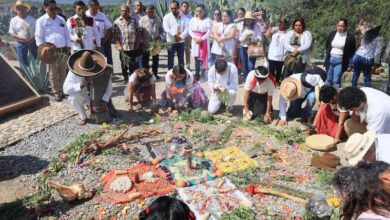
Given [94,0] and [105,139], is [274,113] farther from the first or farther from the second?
[94,0]

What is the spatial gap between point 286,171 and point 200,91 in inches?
108

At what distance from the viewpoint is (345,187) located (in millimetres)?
2057

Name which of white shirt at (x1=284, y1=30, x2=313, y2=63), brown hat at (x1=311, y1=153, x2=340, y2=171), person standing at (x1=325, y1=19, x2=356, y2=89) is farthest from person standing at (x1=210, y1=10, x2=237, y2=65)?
brown hat at (x1=311, y1=153, x2=340, y2=171)

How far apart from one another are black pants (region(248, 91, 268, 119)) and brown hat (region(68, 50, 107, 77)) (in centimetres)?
263

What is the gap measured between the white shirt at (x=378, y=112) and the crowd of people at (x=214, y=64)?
1 cm

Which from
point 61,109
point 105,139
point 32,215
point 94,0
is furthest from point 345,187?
point 94,0

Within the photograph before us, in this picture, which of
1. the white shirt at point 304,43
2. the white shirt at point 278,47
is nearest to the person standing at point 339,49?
the white shirt at point 304,43

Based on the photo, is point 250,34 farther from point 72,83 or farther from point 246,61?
point 72,83

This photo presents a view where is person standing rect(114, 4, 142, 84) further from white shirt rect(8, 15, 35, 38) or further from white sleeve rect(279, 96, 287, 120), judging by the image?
white sleeve rect(279, 96, 287, 120)

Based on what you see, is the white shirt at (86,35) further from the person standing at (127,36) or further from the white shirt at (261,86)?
the white shirt at (261,86)

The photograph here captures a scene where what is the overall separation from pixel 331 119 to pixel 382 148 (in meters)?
2.42

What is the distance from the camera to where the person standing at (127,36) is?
729 centimetres

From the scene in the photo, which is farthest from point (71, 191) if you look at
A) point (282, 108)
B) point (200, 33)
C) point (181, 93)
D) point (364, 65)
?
point (364, 65)

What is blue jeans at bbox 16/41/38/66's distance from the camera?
25.6 ft
